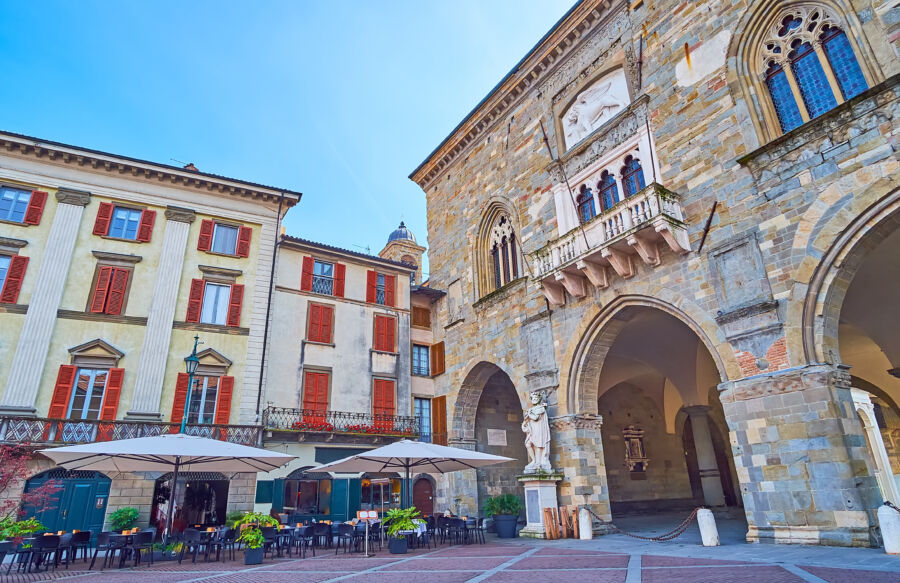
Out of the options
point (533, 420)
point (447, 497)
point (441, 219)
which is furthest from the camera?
point (441, 219)

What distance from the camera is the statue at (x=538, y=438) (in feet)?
43.8

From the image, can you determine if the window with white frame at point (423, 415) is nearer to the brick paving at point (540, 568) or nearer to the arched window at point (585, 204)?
the brick paving at point (540, 568)

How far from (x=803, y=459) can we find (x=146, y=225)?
1871 cm

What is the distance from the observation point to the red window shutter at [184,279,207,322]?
16.8 m

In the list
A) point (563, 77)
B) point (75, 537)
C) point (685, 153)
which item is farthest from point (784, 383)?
point (75, 537)

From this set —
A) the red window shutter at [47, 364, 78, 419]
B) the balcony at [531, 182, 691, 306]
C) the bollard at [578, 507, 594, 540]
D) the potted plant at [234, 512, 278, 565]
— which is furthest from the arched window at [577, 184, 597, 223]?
the red window shutter at [47, 364, 78, 419]

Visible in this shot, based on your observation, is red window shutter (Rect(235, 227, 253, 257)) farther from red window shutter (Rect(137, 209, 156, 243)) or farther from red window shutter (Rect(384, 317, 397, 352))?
red window shutter (Rect(384, 317, 397, 352))

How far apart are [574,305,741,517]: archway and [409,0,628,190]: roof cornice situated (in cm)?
885

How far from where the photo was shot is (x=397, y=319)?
20438mm

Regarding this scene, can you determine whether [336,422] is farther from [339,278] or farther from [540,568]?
[540,568]

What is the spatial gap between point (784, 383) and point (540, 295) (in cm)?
702

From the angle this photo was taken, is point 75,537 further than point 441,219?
No

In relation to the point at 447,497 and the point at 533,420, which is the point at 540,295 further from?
the point at 447,497

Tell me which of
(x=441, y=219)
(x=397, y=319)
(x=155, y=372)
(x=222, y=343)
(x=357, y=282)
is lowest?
(x=155, y=372)
